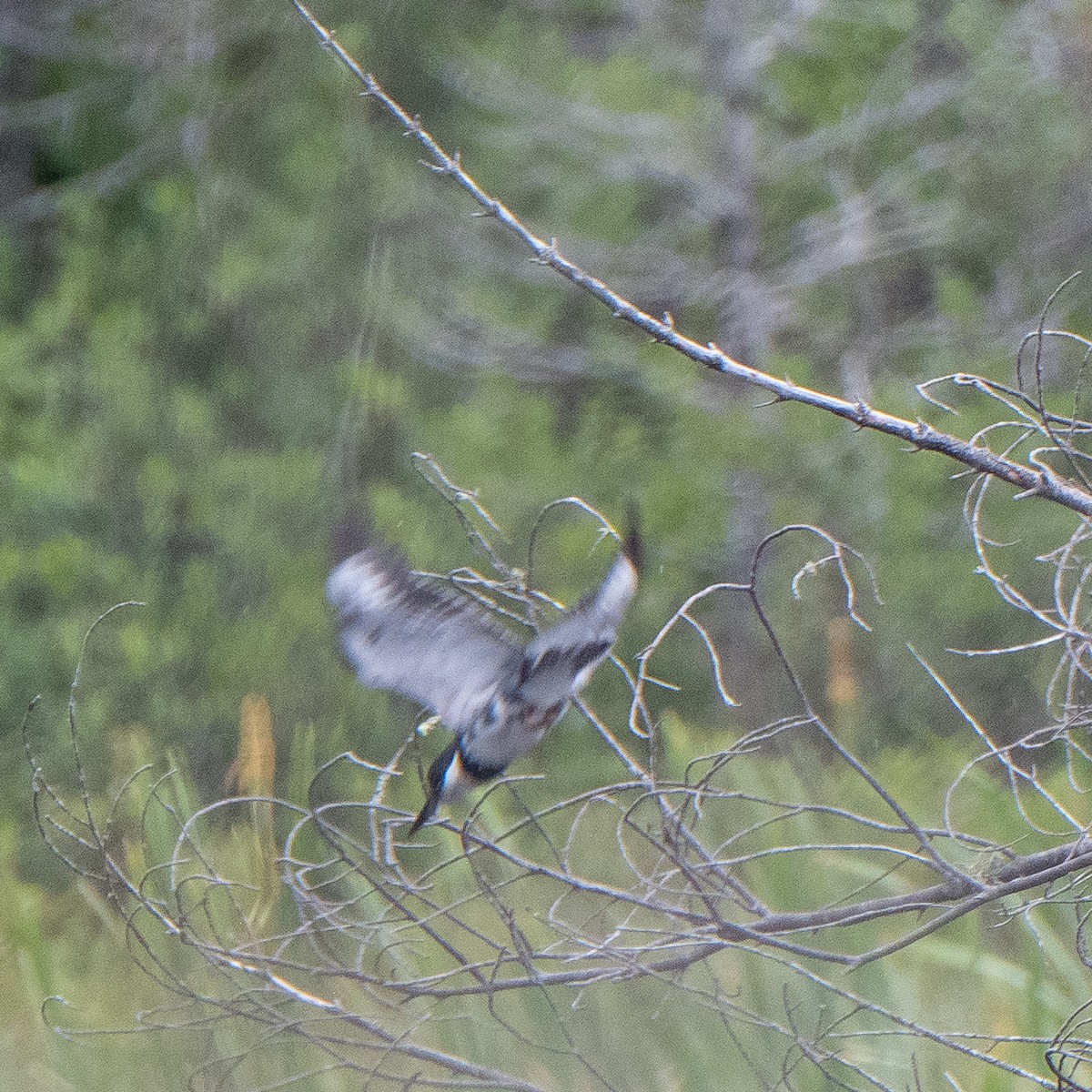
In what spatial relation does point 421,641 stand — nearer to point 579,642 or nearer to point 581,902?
point 579,642

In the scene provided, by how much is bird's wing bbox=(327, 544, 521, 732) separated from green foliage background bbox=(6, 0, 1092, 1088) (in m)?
2.77

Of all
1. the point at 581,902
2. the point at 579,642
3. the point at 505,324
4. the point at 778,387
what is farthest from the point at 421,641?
the point at 505,324

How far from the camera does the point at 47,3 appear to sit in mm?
7422

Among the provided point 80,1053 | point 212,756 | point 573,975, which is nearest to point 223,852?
point 80,1053

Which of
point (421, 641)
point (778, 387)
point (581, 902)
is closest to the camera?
point (778, 387)

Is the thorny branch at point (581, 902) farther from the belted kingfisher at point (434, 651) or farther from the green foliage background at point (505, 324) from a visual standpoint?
the green foliage background at point (505, 324)

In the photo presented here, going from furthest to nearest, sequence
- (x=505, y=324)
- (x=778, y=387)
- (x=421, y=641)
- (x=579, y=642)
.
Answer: (x=505, y=324) < (x=421, y=641) < (x=579, y=642) < (x=778, y=387)

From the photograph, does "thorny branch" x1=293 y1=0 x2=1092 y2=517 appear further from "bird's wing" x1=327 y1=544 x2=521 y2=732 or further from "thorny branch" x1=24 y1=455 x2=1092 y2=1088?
"bird's wing" x1=327 y1=544 x2=521 y2=732

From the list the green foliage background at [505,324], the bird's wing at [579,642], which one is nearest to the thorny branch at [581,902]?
the bird's wing at [579,642]

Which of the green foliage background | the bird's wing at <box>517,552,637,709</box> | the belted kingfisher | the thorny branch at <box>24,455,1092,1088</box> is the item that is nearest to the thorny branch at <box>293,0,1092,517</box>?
the thorny branch at <box>24,455,1092,1088</box>

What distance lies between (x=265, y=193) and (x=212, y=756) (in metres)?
2.96

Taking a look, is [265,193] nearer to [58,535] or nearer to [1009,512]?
[58,535]

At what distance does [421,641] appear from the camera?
1.72 metres

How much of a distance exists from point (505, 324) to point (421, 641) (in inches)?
184
